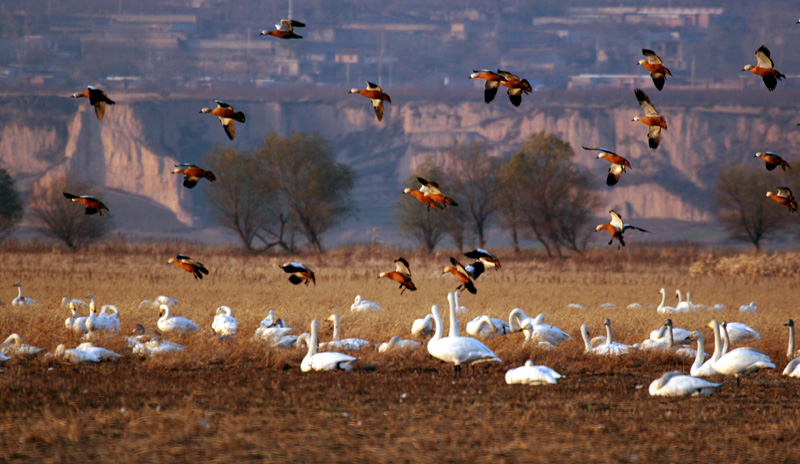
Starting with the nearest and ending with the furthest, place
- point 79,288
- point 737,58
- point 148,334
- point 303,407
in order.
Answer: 1. point 303,407
2. point 148,334
3. point 79,288
4. point 737,58

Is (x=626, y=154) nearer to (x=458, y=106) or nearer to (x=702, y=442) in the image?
(x=458, y=106)

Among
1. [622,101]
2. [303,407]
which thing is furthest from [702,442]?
[622,101]

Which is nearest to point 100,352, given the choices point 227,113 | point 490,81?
point 227,113

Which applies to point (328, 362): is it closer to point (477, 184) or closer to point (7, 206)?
point (477, 184)

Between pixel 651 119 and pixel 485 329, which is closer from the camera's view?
pixel 651 119

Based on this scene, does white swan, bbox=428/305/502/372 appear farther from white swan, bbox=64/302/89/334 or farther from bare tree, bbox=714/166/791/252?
bare tree, bbox=714/166/791/252

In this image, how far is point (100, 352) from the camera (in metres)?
13.2

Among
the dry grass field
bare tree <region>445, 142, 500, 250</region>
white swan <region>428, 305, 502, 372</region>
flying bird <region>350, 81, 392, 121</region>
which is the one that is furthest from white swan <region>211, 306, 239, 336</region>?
bare tree <region>445, 142, 500, 250</region>

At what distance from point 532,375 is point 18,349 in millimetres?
7226

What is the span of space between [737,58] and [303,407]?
5239 inches

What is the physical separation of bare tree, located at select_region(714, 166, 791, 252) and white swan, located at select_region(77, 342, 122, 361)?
156 ft

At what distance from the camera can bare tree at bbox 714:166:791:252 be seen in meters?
54.9

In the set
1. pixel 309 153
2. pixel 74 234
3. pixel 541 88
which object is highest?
pixel 541 88

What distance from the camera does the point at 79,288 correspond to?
25.3 m
